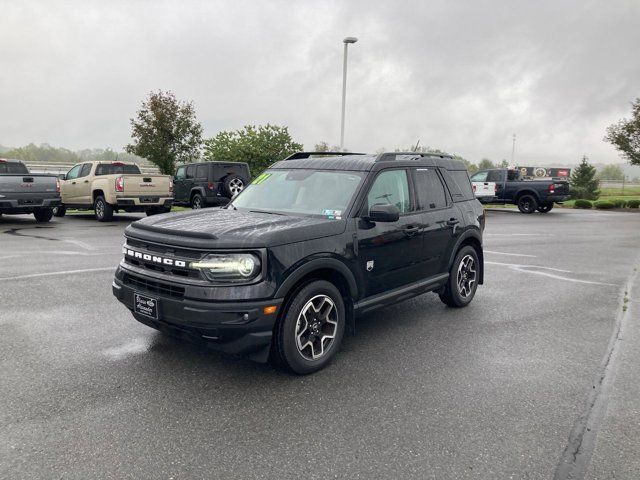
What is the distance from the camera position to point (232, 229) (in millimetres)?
3816

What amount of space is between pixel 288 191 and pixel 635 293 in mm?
5548

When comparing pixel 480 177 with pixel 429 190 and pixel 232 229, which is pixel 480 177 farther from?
pixel 232 229

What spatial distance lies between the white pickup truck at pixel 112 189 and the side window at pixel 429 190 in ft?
38.8

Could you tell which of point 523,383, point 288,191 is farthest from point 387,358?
point 288,191

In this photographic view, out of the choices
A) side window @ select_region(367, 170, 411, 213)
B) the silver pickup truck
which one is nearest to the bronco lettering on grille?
side window @ select_region(367, 170, 411, 213)

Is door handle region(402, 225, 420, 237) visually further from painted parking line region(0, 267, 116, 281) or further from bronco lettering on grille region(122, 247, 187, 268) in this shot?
painted parking line region(0, 267, 116, 281)

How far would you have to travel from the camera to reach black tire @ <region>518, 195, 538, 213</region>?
76.6ft

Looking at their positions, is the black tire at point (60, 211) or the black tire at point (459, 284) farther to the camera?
the black tire at point (60, 211)

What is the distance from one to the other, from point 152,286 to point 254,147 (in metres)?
21.3

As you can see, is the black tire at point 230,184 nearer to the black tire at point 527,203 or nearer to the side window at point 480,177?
the side window at point 480,177

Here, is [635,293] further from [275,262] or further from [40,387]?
[40,387]

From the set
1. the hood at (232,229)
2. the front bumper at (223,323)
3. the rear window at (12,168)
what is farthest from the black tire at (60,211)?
the front bumper at (223,323)

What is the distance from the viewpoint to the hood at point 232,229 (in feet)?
12.0

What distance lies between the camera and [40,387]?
12.2ft
